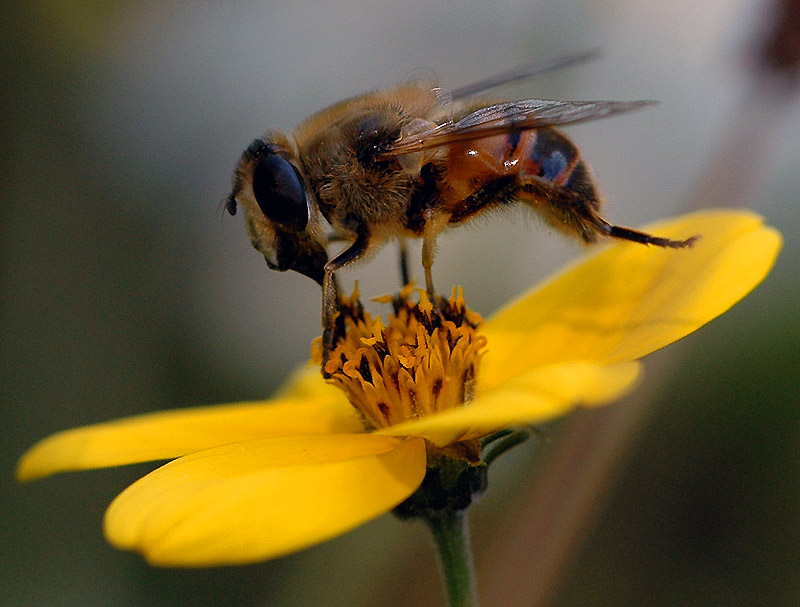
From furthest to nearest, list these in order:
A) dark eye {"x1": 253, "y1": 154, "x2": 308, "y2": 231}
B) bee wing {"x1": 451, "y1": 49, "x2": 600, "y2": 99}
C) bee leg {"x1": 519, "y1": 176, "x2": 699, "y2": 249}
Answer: bee wing {"x1": 451, "y1": 49, "x2": 600, "y2": 99}
bee leg {"x1": 519, "y1": 176, "x2": 699, "y2": 249}
dark eye {"x1": 253, "y1": 154, "x2": 308, "y2": 231}

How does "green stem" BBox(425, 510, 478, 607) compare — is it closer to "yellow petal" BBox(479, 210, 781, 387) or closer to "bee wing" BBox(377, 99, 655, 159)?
"yellow petal" BBox(479, 210, 781, 387)

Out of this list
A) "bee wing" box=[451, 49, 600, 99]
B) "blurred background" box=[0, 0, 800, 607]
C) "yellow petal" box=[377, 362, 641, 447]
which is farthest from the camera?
"blurred background" box=[0, 0, 800, 607]

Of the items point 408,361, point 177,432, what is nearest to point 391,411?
point 408,361

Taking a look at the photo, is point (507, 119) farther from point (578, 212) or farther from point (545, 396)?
point (545, 396)

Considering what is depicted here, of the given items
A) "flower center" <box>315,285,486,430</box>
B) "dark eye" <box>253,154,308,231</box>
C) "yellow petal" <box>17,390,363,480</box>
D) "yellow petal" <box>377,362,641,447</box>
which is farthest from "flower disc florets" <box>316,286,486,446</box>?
"yellow petal" <box>377,362,641,447</box>

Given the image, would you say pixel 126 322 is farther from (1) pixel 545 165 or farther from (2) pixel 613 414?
(1) pixel 545 165

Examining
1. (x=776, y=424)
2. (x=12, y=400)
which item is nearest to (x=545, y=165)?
(x=776, y=424)
